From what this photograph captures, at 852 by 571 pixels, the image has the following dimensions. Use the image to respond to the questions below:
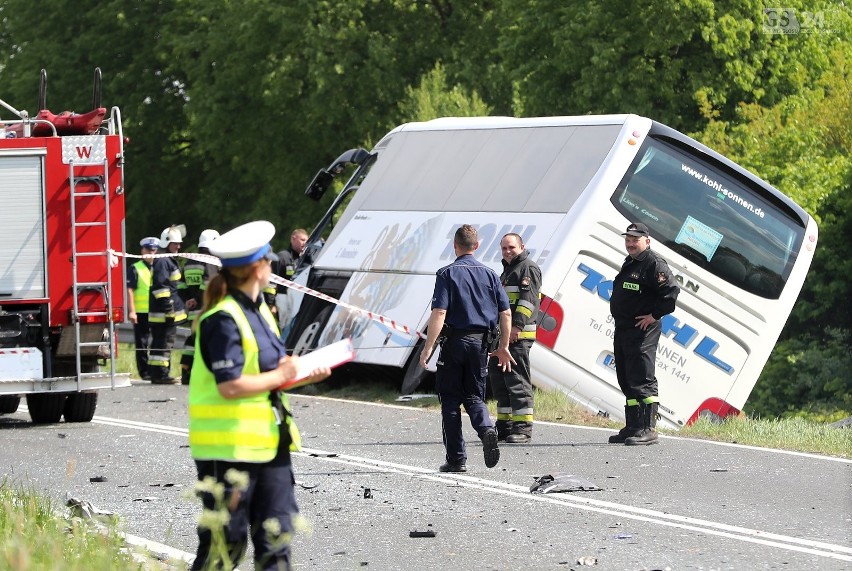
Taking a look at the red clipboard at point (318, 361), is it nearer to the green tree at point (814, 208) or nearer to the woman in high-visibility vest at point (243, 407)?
the woman in high-visibility vest at point (243, 407)

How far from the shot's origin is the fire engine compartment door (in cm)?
1397

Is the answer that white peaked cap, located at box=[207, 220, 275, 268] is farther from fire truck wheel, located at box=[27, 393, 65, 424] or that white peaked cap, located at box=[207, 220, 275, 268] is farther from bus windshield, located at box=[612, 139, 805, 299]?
bus windshield, located at box=[612, 139, 805, 299]

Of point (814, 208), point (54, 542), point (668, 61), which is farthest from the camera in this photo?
point (668, 61)

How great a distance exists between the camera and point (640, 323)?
40.6ft

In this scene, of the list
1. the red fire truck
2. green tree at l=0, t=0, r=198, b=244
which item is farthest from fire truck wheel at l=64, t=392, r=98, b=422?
green tree at l=0, t=0, r=198, b=244

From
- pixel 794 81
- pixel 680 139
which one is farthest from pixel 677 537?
pixel 794 81

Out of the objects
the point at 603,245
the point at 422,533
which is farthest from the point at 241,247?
the point at 603,245

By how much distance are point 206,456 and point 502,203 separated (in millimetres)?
11463

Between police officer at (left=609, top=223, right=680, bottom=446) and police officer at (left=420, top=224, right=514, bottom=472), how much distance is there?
2118 millimetres

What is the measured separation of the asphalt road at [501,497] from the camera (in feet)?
25.2

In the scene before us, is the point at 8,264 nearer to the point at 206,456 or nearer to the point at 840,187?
the point at 206,456

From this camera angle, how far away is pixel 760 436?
41.5ft

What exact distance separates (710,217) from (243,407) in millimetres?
11230

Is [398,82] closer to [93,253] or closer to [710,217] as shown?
[710,217]
